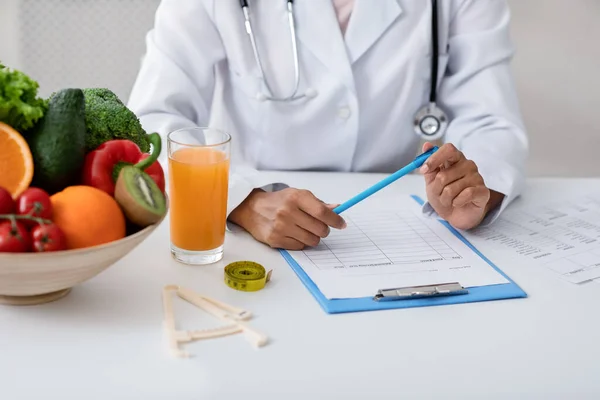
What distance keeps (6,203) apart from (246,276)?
31 centimetres

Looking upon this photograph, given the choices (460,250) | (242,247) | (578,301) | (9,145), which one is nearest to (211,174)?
(242,247)

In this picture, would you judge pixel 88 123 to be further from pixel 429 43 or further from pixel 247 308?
pixel 429 43

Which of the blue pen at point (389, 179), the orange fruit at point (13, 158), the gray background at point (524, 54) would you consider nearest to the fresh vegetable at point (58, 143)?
the orange fruit at point (13, 158)

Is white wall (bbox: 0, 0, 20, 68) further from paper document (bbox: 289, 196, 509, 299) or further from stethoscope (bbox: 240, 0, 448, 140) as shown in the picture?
paper document (bbox: 289, 196, 509, 299)

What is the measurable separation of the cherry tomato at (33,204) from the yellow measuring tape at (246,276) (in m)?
0.26

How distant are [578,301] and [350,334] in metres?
0.33

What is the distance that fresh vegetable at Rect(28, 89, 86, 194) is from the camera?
80 centimetres

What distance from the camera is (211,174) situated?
0.96m

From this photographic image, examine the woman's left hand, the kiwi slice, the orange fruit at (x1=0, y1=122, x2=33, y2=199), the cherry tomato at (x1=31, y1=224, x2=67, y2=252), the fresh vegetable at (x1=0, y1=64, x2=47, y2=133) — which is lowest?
the woman's left hand

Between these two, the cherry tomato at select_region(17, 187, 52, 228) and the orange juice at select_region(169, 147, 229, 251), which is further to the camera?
the orange juice at select_region(169, 147, 229, 251)

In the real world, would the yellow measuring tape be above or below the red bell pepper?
below

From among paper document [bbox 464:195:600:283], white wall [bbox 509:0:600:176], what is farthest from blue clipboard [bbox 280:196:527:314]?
white wall [bbox 509:0:600:176]

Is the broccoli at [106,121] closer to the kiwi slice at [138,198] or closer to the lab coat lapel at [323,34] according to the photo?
the kiwi slice at [138,198]

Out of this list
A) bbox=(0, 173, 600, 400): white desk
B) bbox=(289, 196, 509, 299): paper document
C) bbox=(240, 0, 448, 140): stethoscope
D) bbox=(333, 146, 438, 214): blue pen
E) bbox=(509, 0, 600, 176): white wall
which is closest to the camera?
bbox=(0, 173, 600, 400): white desk
